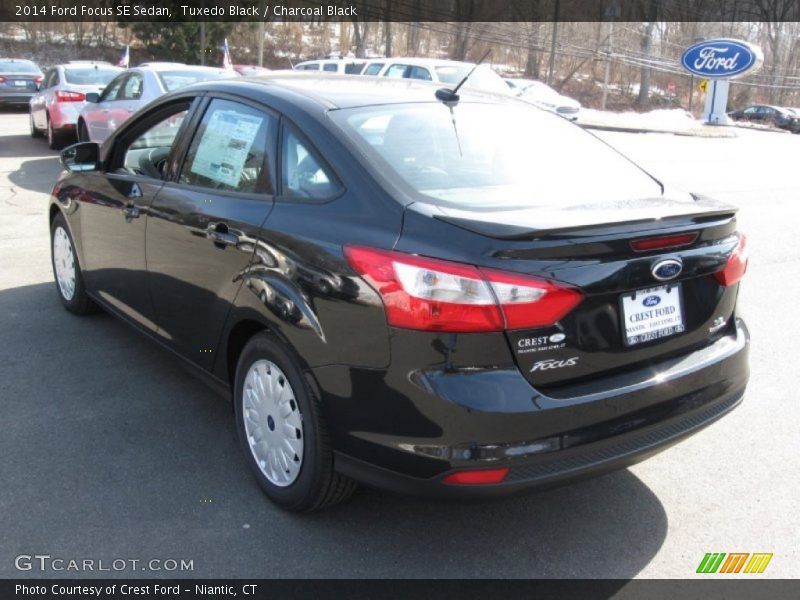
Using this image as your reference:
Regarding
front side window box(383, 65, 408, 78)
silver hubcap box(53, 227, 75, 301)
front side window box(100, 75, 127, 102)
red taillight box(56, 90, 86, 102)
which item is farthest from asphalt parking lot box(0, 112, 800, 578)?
front side window box(383, 65, 408, 78)

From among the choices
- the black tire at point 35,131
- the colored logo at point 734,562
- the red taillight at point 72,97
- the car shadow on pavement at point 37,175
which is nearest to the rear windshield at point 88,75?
the red taillight at point 72,97

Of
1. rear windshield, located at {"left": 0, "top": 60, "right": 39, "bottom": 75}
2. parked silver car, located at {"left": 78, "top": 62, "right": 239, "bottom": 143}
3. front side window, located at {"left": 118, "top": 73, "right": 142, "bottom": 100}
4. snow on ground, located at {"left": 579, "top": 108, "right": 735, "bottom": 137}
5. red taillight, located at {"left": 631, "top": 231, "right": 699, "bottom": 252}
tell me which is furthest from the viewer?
snow on ground, located at {"left": 579, "top": 108, "right": 735, "bottom": 137}

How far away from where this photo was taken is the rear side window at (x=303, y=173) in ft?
10.4

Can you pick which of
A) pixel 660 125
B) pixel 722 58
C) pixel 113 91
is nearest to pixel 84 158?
pixel 113 91

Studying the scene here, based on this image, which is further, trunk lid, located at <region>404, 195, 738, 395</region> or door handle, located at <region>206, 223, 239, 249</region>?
door handle, located at <region>206, 223, 239, 249</region>

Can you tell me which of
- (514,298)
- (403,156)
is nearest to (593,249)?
(514,298)

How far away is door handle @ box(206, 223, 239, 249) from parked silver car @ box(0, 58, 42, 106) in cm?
2169

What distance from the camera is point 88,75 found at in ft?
51.5

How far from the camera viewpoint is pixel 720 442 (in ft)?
13.3

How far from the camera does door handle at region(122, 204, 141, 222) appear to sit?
14.2ft

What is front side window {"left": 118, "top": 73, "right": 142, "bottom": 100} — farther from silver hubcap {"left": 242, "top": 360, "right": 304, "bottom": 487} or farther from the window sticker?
silver hubcap {"left": 242, "top": 360, "right": 304, "bottom": 487}

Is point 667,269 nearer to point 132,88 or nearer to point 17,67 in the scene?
point 132,88

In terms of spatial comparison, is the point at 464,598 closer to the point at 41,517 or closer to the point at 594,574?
the point at 594,574

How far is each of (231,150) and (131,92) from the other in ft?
30.7
